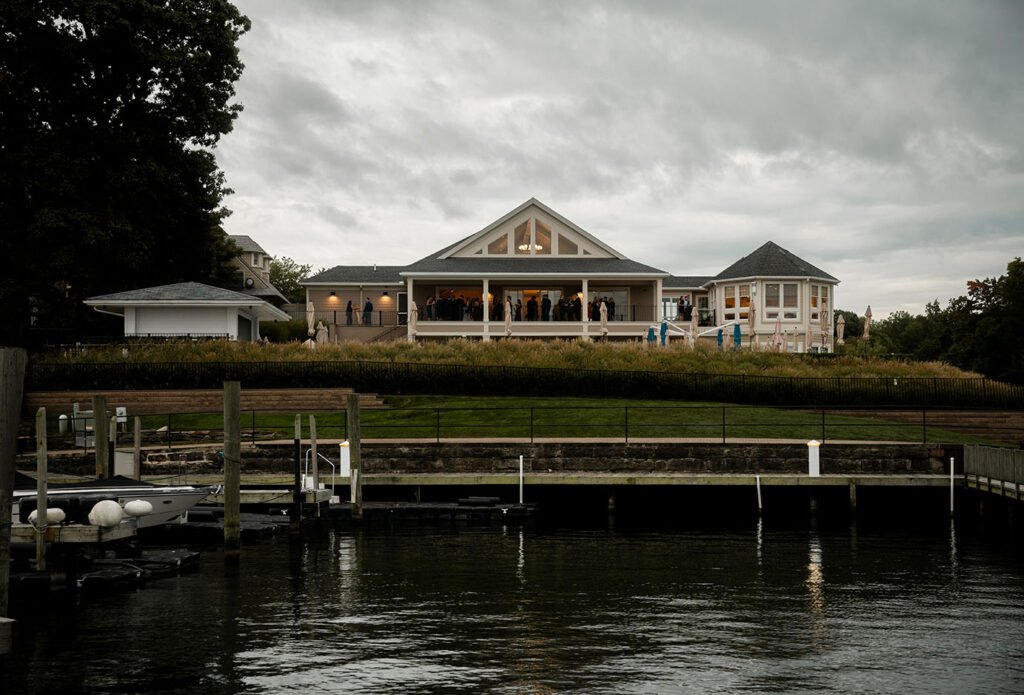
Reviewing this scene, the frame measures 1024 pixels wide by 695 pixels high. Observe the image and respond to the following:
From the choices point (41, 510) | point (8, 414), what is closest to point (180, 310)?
point (41, 510)

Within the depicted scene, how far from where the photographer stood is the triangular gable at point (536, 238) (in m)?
54.8

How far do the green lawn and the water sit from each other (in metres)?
8.59

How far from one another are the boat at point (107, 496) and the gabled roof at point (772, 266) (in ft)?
165

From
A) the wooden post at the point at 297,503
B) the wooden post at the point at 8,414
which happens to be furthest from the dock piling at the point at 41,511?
the wooden post at the point at 297,503

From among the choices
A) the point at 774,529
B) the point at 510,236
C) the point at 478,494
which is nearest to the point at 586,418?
the point at 478,494

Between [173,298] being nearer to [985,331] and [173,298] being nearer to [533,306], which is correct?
[533,306]

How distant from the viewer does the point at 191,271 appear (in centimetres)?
5184

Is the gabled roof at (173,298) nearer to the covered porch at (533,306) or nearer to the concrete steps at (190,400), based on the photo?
the concrete steps at (190,400)

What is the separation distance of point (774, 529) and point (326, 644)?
14.8 meters

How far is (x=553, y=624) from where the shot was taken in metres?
15.2

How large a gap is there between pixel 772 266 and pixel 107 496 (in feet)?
175

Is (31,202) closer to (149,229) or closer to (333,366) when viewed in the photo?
(149,229)

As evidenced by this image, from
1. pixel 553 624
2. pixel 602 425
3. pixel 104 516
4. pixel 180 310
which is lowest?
pixel 553 624

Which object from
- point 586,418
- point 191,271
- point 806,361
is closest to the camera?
point 586,418
